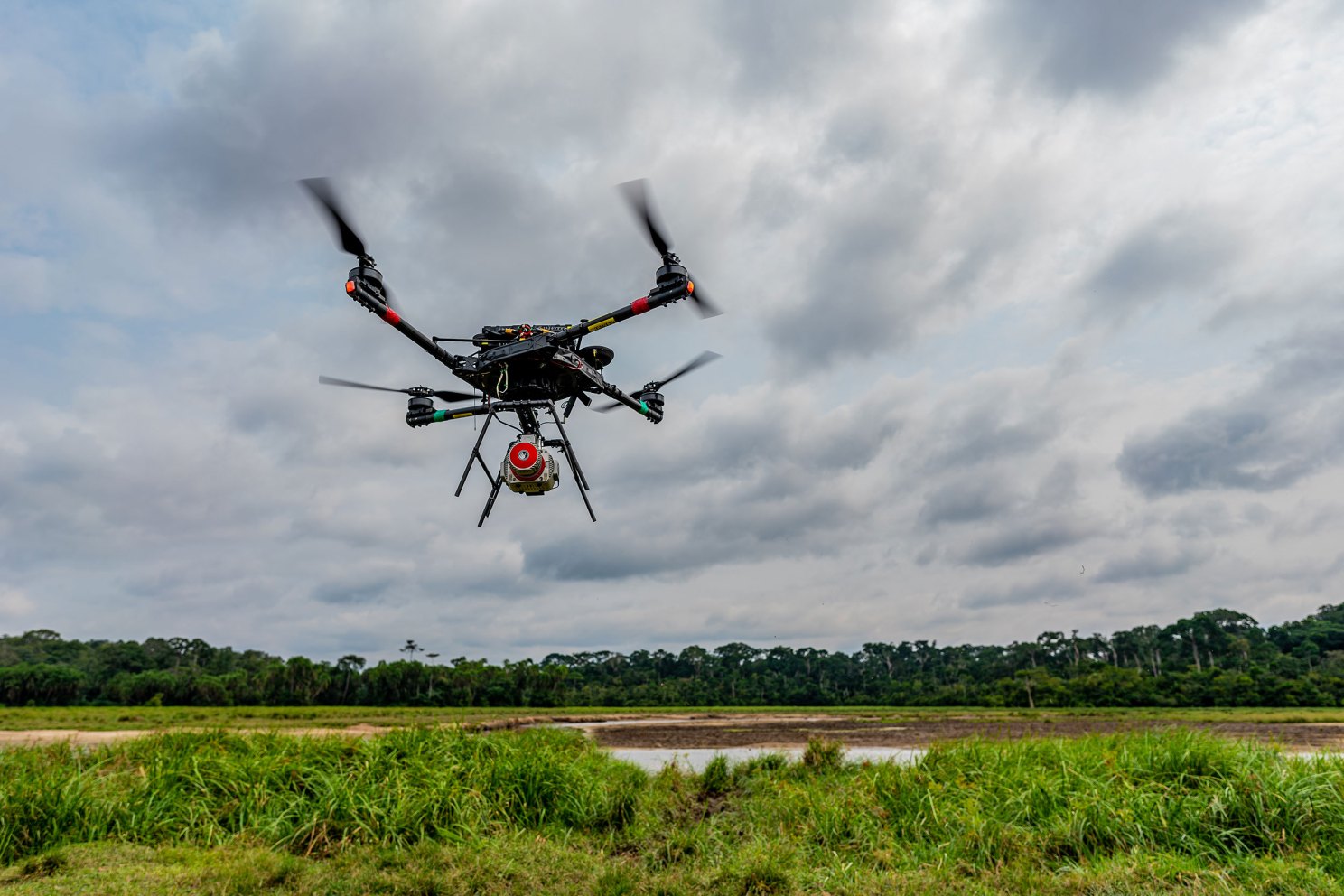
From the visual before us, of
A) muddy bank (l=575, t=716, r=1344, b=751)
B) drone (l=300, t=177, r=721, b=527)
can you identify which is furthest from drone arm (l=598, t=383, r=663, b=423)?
muddy bank (l=575, t=716, r=1344, b=751)

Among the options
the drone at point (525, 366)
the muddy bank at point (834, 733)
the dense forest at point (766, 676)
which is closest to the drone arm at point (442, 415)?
the drone at point (525, 366)

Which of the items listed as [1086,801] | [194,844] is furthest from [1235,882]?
[194,844]

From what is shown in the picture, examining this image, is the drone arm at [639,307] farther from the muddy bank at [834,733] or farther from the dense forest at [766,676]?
the dense forest at [766,676]

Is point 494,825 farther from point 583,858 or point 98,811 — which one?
point 98,811

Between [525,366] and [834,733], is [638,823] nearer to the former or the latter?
[525,366]

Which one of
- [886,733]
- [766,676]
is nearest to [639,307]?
[886,733]

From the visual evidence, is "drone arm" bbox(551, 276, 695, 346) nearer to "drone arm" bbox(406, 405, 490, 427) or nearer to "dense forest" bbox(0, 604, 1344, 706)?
"drone arm" bbox(406, 405, 490, 427)
